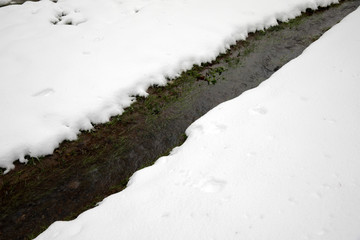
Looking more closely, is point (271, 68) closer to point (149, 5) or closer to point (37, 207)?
point (149, 5)

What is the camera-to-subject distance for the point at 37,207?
4.01 m

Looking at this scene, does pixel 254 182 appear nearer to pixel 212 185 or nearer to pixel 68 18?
pixel 212 185

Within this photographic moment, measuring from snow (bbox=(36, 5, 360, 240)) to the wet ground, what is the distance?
80 centimetres

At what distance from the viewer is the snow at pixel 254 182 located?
270 centimetres

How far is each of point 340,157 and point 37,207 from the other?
16.1 feet

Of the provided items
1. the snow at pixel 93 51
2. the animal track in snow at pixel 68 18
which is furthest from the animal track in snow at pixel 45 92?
the animal track in snow at pixel 68 18

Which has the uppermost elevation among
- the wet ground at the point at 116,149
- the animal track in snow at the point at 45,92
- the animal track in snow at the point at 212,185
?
the animal track in snow at the point at 45,92

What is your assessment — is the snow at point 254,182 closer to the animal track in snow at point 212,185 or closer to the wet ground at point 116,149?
the animal track in snow at point 212,185

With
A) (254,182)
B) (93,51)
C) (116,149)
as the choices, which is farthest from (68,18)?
(254,182)

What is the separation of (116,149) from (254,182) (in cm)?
298

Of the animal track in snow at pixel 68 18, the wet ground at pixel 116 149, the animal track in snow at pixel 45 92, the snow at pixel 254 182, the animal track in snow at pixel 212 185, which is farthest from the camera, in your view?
the animal track in snow at pixel 68 18

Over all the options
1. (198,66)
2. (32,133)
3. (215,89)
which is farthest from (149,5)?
(32,133)

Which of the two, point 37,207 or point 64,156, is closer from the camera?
point 37,207

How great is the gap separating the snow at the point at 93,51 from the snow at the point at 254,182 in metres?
2.29
